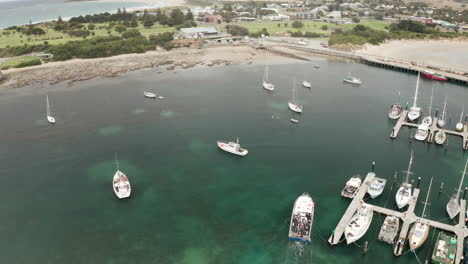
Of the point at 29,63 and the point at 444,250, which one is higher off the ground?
the point at 29,63

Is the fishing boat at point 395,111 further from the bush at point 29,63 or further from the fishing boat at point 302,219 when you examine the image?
the bush at point 29,63

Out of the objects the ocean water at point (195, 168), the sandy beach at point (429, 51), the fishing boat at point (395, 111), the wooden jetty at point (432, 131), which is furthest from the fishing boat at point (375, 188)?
the sandy beach at point (429, 51)

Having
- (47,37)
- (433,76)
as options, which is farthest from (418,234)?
(47,37)

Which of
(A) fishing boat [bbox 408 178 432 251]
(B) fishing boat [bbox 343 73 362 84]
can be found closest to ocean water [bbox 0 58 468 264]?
(A) fishing boat [bbox 408 178 432 251]

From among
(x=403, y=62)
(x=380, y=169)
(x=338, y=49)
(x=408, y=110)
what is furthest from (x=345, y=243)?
(x=338, y=49)

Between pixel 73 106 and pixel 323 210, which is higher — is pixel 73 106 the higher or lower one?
the higher one

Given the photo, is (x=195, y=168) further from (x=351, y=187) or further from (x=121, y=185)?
(x=351, y=187)

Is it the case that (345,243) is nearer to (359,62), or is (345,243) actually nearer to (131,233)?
(131,233)
